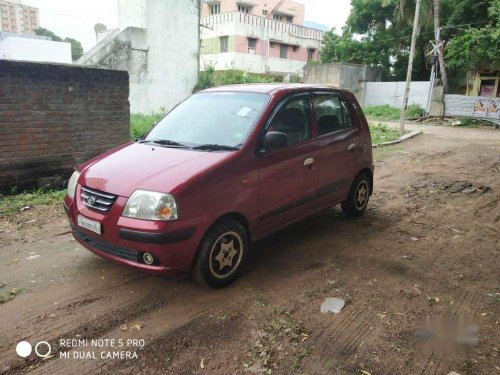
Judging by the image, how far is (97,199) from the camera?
3.45 metres

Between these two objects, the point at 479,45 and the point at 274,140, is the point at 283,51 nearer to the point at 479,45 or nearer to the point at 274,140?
the point at 479,45

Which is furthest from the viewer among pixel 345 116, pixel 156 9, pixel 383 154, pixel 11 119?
pixel 156 9

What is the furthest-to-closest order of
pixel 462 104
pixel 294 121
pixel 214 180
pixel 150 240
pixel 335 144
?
pixel 462 104 → pixel 335 144 → pixel 294 121 → pixel 214 180 → pixel 150 240

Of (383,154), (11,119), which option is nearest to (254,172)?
(11,119)

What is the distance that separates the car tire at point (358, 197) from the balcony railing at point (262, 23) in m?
24.9

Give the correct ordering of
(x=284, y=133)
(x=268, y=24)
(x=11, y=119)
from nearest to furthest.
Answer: (x=284, y=133), (x=11, y=119), (x=268, y=24)

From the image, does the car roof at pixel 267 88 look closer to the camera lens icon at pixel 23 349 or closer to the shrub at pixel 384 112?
the camera lens icon at pixel 23 349

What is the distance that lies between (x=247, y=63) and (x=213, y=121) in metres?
26.3

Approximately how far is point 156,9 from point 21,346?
14657mm

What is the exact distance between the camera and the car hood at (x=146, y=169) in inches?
129

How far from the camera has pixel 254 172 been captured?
12.3ft

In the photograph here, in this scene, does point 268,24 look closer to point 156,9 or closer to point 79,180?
point 156,9

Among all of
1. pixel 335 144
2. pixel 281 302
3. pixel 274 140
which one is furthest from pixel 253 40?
pixel 281 302

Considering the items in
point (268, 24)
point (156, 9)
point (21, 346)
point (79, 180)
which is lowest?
point (21, 346)
